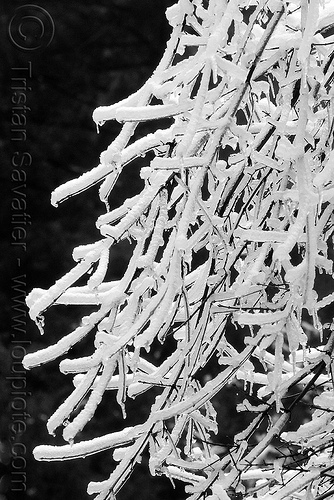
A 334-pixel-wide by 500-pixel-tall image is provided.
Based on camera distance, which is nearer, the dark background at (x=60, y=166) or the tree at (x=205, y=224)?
the tree at (x=205, y=224)

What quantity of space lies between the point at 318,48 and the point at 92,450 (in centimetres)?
107

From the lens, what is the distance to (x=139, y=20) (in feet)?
29.5

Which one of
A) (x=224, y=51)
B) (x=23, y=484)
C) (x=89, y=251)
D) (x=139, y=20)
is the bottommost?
(x=23, y=484)

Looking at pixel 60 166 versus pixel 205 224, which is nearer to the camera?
pixel 205 224

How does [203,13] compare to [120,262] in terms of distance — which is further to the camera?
[120,262]

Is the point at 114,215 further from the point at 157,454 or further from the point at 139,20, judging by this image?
the point at 139,20

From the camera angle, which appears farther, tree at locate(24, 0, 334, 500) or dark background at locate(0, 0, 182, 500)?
dark background at locate(0, 0, 182, 500)

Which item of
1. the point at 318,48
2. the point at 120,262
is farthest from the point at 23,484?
the point at 318,48

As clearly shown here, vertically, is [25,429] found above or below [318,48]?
below

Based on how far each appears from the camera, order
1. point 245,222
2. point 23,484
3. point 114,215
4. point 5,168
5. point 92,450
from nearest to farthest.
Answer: point 114,215 → point 92,450 → point 245,222 → point 23,484 → point 5,168

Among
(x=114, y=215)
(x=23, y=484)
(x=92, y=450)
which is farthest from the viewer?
(x=23, y=484)

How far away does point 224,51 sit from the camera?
1.59 m

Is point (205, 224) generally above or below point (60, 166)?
below

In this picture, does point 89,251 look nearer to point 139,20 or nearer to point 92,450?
point 92,450
